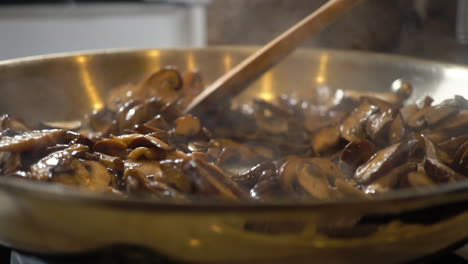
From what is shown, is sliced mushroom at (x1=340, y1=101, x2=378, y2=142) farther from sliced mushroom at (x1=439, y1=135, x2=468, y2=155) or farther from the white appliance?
the white appliance

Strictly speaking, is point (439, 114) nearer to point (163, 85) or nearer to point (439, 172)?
point (439, 172)

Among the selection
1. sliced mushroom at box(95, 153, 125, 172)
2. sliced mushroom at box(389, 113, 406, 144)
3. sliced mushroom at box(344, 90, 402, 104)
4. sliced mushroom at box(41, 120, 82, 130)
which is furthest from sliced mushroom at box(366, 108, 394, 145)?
sliced mushroom at box(41, 120, 82, 130)

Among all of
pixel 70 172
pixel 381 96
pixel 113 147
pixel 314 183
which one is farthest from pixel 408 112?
pixel 70 172

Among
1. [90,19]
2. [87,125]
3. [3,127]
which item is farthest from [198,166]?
[90,19]

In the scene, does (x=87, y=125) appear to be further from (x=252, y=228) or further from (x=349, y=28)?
(x=349, y=28)

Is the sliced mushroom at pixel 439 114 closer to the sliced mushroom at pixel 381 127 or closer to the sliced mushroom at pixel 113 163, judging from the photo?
the sliced mushroom at pixel 381 127

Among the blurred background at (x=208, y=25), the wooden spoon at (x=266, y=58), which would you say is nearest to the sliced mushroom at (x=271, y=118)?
the wooden spoon at (x=266, y=58)
